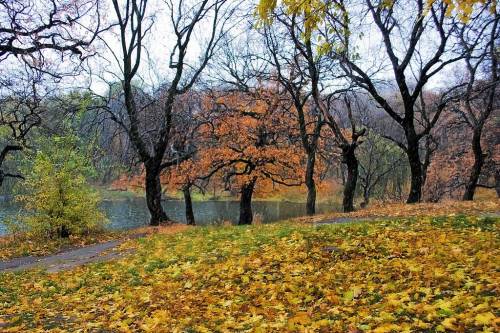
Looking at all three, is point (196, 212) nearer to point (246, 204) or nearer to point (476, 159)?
point (246, 204)

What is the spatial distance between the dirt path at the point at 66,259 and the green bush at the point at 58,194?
1808mm

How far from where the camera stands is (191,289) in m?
7.32

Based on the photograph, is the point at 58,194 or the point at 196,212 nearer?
the point at 58,194

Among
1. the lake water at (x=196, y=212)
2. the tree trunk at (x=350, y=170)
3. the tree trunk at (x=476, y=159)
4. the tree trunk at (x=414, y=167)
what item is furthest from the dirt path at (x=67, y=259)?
the lake water at (x=196, y=212)

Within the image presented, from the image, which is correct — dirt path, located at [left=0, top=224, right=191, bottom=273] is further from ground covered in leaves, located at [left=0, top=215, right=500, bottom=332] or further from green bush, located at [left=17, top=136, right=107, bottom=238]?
green bush, located at [left=17, top=136, right=107, bottom=238]

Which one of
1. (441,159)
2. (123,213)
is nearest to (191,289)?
(441,159)

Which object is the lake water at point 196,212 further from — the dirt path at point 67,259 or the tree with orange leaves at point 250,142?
the dirt path at point 67,259

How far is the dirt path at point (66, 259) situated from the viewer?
37.5 ft

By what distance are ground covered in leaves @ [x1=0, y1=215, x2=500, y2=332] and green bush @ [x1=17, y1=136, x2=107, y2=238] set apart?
4559 millimetres

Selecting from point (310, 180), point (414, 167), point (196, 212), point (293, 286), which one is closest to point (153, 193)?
point (310, 180)

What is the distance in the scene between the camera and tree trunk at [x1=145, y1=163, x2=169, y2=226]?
1991 centimetres

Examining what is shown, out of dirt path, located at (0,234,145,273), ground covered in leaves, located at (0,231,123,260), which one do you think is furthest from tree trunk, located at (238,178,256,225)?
dirt path, located at (0,234,145,273)

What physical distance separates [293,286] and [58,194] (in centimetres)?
1100

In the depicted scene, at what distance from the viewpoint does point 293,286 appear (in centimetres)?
637
